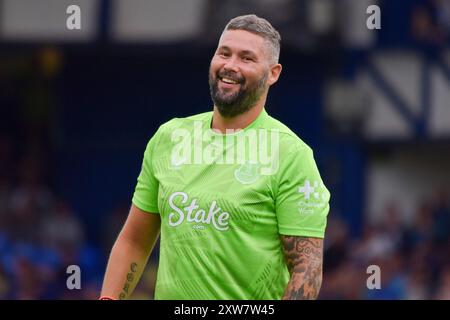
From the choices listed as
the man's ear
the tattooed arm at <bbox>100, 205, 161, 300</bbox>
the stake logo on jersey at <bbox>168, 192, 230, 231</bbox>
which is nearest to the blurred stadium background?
the tattooed arm at <bbox>100, 205, 161, 300</bbox>

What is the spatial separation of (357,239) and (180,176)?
1122cm

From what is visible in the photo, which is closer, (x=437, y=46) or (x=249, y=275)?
(x=249, y=275)

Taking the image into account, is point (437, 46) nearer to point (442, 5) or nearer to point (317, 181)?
point (442, 5)

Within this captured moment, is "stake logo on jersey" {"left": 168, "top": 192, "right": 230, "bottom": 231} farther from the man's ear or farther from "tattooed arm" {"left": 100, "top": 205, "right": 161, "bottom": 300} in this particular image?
the man's ear

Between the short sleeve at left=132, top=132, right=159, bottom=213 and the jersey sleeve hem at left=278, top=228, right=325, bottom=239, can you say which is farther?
the short sleeve at left=132, top=132, right=159, bottom=213

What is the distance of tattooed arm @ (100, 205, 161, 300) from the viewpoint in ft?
19.3

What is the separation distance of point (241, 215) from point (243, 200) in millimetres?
63

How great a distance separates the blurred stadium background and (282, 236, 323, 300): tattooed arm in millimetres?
10147

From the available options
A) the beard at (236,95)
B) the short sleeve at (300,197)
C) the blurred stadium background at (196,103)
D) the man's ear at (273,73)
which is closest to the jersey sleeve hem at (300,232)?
the short sleeve at (300,197)

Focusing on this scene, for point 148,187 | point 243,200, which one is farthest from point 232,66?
point 148,187

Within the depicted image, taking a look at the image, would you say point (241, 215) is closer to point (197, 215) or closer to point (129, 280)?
point (197, 215)

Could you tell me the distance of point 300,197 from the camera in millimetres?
5457

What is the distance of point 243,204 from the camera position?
5.52 metres
